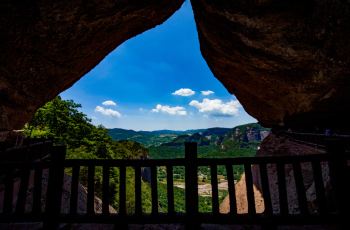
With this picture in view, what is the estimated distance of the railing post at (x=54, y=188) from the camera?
4762mm

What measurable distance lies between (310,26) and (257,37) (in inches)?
62.6

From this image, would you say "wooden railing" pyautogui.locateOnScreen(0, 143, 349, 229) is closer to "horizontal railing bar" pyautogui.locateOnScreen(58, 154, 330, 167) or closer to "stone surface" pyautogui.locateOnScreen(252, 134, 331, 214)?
"horizontal railing bar" pyautogui.locateOnScreen(58, 154, 330, 167)

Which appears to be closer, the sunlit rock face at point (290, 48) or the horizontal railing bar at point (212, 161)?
the horizontal railing bar at point (212, 161)

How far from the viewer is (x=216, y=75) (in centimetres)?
1500

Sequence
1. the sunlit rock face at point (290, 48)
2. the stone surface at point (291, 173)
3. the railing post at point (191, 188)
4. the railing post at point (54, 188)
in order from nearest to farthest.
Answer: the railing post at point (191, 188) < the railing post at point (54, 188) < the stone surface at point (291, 173) < the sunlit rock face at point (290, 48)

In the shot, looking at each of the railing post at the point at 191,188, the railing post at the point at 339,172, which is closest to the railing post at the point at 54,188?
the railing post at the point at 191,188

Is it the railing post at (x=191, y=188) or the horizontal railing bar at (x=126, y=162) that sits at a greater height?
the horizontal railing bar at (x=126, y=162)

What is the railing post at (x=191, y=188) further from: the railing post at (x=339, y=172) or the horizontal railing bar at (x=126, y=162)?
the railing post at (x=339, y=172)

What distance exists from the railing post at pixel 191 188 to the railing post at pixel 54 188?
2.37 metres

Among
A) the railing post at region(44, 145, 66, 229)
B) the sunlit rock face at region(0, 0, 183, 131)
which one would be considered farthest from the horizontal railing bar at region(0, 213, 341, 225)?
the sunlit rock face at region(0, 0, 183, 131)

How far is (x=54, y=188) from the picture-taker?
488 centimetres

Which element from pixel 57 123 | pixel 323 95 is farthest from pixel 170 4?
pixel 57 123

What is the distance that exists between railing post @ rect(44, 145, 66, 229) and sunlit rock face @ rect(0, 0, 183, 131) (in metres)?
4.53

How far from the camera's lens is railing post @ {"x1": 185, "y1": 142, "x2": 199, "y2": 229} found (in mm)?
4605
